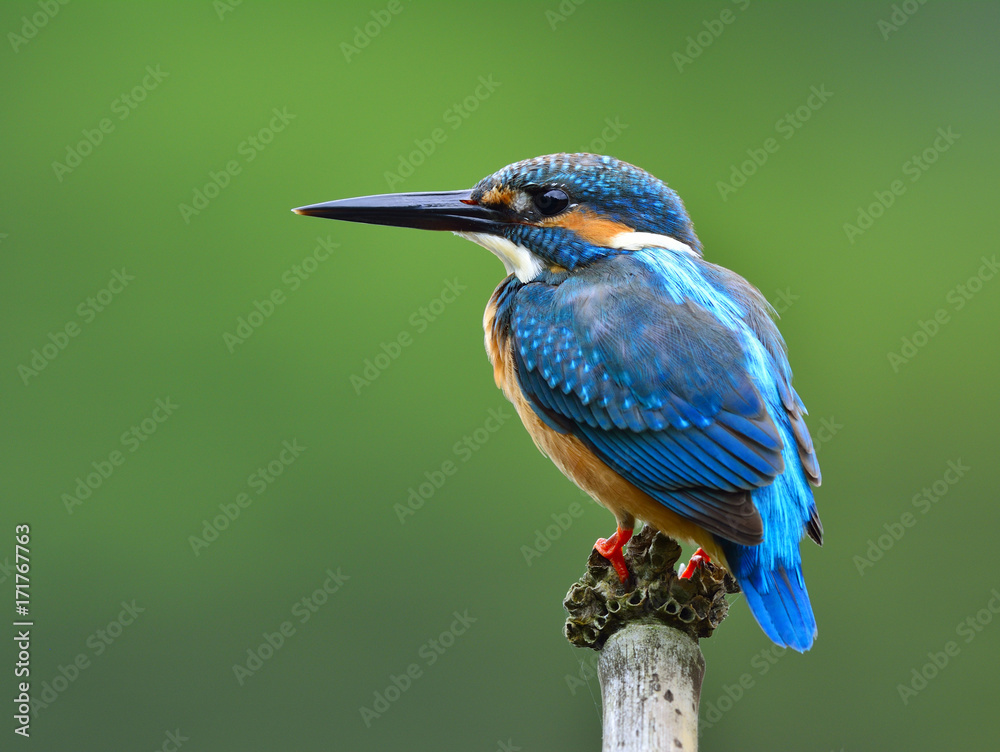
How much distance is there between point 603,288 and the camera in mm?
2600

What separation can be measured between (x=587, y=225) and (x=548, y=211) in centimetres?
10

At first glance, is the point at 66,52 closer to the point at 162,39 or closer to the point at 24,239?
the point at 162,39

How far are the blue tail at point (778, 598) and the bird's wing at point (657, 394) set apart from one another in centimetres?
11

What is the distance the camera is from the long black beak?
2729mm

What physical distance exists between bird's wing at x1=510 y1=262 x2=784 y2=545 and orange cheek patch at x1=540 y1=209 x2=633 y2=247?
136mm

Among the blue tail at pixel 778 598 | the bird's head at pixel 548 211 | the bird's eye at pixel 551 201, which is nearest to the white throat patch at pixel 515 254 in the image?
the bird's head at pixel 548 211

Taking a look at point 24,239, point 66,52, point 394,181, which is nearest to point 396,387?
point 394,181

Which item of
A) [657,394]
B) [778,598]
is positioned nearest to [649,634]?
[778,598]

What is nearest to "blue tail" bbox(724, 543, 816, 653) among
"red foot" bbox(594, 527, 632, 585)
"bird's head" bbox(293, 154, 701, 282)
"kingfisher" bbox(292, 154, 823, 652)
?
"kingfisher" bbox(292, 154, 823, 652)

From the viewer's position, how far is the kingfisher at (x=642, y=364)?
2.34 meters

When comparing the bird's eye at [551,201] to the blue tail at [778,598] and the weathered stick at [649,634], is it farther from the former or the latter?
the blue tail at [778,598]

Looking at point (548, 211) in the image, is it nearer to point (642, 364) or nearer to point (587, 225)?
point (587, 225)

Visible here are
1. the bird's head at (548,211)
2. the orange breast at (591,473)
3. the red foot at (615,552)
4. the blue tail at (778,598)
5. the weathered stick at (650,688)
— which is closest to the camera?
the weathered stick at (650,688)

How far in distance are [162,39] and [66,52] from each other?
48 cm
